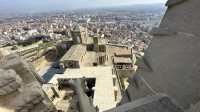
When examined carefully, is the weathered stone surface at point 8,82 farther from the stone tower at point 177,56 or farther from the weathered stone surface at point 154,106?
the stone tower at point 177,56

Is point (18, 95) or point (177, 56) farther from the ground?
point (177, 56)

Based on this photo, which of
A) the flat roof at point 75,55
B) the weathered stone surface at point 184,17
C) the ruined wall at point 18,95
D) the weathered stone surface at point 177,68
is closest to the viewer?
the ruined wall at point 18,95

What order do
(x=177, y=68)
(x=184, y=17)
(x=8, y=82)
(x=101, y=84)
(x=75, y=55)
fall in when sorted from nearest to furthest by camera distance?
(x=8, y=82)
(x=177, y=68)
(x=184, y=17)
(x=101, y=84)
(x=75, y=55)

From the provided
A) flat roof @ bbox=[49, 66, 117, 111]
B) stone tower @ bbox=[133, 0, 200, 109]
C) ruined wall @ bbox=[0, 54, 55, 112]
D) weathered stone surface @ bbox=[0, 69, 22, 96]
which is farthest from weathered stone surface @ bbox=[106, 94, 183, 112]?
flat roof @ bbox=[49, 66, 117, 111]

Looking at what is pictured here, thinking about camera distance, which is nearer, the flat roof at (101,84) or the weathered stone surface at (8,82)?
the weathered stone surface at (8,82)

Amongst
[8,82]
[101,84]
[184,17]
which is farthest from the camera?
[101,84]

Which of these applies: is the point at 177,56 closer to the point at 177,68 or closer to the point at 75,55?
the point at 177,68

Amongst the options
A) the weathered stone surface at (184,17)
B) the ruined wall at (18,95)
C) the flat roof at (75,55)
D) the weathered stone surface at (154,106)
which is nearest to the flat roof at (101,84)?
the flat roof at (75,55)

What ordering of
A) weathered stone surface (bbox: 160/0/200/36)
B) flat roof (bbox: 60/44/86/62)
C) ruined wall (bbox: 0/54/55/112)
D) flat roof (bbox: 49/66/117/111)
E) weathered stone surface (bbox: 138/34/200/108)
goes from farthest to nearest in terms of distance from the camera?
flat roof (bbox: 60/44/86/62) → flat roof (bbox: 49/66/117/111) → weathered stone surface (bbox: 160/0/200/36) → weathered stone surface (bbox: 138/34/200/108) → ruined wall (bbox: 0/54/55/112)

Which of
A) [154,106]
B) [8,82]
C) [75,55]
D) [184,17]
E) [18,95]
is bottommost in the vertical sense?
[75,55]

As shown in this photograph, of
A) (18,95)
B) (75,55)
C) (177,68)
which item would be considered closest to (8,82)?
(18,95)

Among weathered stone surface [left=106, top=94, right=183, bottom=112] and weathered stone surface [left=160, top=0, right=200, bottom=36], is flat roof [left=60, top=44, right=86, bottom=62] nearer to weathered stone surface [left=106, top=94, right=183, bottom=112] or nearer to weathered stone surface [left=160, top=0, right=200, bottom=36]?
weathered stone surface [left=160, top=0, right=200, bottom=36]
